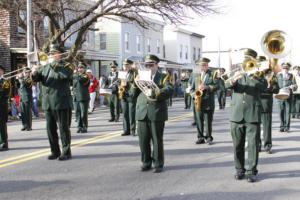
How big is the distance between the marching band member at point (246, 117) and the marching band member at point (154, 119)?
1.12 meters

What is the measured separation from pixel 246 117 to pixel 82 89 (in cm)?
721

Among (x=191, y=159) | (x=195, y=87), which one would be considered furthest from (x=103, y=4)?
(x=191, y=159)

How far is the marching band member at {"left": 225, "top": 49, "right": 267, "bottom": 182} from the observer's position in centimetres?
711

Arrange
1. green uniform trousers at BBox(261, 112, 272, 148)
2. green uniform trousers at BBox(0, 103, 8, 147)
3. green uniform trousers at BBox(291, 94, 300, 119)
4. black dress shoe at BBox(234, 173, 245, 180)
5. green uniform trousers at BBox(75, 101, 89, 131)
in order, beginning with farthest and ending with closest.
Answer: green uniform trousers at BBox(291, 94, 300, 119), green uniform trousers at BBox(75, 101, 89, 131), green uniform trousers at BBox(0, 103, 8, 147), green uniform trousers at BBox(261, 112, 272, 148), black dress shoe at BBox(234, 173, 245, 180)

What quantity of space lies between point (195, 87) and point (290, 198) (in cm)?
518

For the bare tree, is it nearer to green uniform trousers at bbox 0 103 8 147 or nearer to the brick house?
the brick house

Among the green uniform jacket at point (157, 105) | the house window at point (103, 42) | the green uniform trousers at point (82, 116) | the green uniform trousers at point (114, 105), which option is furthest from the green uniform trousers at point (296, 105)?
the house window at point (103, 42)

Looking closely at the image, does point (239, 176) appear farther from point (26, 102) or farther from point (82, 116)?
point (26, 102)

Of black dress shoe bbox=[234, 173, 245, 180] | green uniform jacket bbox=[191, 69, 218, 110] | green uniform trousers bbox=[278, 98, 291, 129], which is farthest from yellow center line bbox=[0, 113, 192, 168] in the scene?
green uniform trousers bbox=[278, 98, 291, 129]

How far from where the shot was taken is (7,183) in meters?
6.97

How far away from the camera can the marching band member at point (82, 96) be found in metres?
13.3

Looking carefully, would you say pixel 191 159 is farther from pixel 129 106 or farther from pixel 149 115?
pixel 129 106

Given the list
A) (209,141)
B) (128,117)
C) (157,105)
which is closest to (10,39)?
(128,117)

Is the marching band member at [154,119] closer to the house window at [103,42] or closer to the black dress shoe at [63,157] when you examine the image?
the black dress shoe at [63,157]
